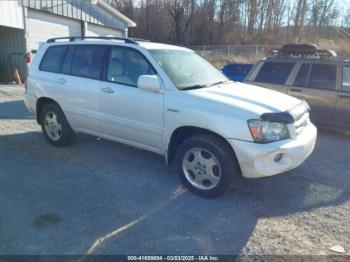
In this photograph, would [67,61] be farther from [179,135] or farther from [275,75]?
[275,75]

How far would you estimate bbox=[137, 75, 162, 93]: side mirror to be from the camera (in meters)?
4.02

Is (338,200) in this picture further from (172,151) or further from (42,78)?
(42,78)

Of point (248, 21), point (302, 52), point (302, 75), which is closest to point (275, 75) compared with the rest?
point (302, 75)

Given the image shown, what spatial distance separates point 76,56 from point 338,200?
A: 4.39 m

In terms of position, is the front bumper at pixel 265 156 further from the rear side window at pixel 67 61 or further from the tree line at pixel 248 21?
the tree line at pixel 248 21

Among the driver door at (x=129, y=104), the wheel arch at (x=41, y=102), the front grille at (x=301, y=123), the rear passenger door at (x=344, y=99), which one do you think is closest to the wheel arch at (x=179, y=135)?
the driver door at (x=129, y=104)

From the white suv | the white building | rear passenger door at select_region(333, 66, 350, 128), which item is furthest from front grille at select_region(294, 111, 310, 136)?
the white building

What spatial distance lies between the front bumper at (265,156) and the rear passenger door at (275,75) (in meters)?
3.68

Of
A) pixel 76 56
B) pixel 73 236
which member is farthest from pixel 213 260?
pixel 76 56

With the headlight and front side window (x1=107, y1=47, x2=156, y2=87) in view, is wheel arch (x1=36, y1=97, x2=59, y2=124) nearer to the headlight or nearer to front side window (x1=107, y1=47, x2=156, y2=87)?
front side window (x1=107, y1=47, x2=156, y2=87)

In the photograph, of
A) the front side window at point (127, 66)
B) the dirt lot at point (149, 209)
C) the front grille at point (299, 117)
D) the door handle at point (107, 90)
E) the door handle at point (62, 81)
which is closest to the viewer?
the dirt lot at point (149, 209)

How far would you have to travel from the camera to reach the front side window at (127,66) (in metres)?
4.41

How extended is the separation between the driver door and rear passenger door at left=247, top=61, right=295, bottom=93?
3.87m

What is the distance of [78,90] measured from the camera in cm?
505
